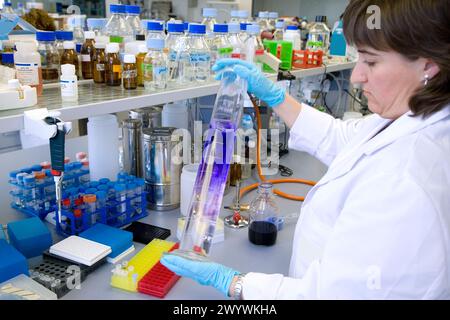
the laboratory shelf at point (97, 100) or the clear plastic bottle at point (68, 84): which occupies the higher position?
the clear plastic bottle at point (68, 84)

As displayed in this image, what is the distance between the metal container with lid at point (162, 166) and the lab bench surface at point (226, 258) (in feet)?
0.18

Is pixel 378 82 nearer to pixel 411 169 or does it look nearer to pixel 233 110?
pixel 411 169

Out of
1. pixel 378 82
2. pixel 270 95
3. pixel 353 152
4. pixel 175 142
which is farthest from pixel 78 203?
pixel 378 82

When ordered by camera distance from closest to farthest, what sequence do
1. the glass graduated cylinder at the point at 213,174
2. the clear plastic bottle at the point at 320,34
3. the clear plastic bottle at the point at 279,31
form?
the glass graduated cylinder at the point at 213,174, the clear plastic bottle at the point at 279,31, the clear plastic bottle at the point at 320,34

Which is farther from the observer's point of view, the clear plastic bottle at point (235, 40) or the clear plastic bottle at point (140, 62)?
the clear plastic bottle at point (235, 40)

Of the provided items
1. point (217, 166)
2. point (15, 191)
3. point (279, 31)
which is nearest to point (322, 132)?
point (217, 166)

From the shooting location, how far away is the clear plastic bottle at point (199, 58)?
154cm

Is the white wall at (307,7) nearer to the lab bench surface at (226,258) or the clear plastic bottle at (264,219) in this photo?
the lab bench surface at (226,258)

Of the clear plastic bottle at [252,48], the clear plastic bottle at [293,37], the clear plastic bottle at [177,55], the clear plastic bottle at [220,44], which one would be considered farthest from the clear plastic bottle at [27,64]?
the clear plastic bottle at [293,37]

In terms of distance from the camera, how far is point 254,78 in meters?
1.37

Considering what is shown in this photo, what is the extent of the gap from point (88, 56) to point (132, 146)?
15.9 inches

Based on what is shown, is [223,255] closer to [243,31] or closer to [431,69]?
[431,69]

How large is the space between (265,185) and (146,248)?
0.50 metres

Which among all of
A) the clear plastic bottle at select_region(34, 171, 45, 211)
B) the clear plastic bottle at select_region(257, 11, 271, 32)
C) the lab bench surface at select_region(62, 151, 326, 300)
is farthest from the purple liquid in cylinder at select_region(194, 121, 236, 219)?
the clear plastic bottle at select_region(257, 11, 271, 32)
